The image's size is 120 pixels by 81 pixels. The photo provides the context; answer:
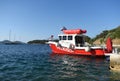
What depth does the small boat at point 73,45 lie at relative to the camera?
35281mm

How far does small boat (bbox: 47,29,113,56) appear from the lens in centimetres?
3528

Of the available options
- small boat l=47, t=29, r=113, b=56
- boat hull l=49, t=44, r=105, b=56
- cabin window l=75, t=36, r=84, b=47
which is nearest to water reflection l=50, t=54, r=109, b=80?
boat hull l=49, t=44, r=105, b=56

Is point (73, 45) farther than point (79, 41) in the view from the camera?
No

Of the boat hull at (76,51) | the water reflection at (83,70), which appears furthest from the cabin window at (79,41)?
the water reflection at (83,70)

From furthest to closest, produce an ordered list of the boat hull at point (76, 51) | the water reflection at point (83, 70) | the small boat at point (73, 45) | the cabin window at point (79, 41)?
the cabin window at point (79, 41)
the small boat at point (73, 45)
the boat hull at point (76, 51)
the water reflection at point (83, 70)

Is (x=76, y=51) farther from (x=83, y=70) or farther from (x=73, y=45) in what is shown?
(x=83, y=70)

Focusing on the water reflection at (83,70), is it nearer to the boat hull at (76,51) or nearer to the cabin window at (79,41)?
the boat hull at (76,51)

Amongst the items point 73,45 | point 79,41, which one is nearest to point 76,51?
point 73,45

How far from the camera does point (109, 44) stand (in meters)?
32.1

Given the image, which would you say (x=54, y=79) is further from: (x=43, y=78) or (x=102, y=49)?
(x=102, y=49)

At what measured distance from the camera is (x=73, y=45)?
37719 mm

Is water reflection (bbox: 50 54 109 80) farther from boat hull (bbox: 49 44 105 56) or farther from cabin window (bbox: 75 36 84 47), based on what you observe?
cabin window (bbox: 75 36 84 47)

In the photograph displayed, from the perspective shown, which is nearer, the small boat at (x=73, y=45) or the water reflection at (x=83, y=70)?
the water reflection at (x=83, y=70)

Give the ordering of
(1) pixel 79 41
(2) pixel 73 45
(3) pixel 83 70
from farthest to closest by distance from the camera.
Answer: (1) pixel 79 41
(2) pixel 73 45
(3) pixel 83 70
